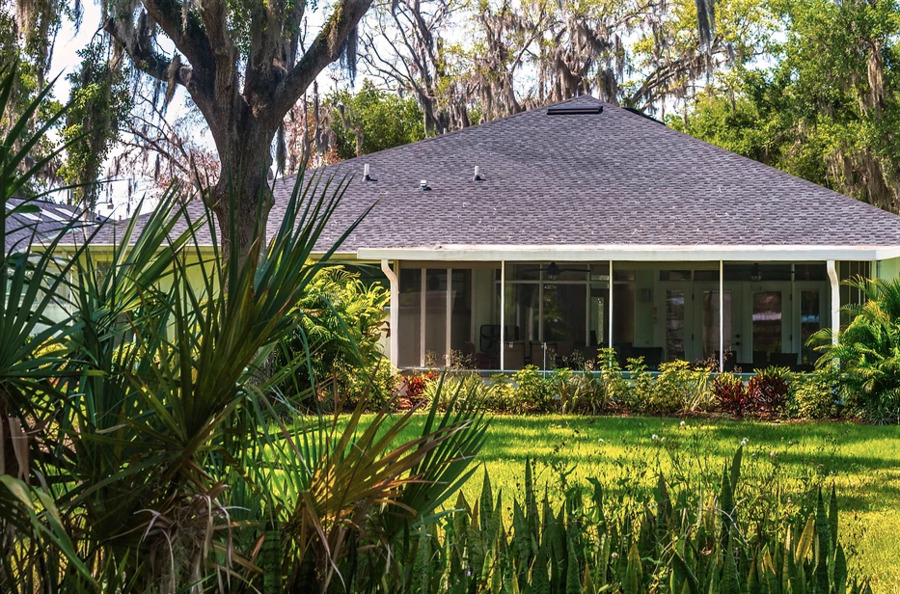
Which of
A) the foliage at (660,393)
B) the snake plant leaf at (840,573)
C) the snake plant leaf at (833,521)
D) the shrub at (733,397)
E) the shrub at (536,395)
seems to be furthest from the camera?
the shrub at (536,395)

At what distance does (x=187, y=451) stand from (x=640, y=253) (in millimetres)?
15404

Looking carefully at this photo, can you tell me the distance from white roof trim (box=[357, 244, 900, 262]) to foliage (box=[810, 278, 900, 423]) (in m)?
1.24

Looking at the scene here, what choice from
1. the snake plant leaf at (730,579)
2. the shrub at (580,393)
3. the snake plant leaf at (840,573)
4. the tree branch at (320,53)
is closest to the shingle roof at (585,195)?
the shrub at (580,393)

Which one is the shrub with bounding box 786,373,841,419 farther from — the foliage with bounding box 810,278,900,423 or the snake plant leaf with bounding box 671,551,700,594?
the snake plant leaf with bounding box 671,551,700,594

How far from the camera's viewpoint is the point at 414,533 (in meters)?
3.37

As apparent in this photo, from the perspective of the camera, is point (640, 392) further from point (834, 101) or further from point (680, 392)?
point (834, 101)

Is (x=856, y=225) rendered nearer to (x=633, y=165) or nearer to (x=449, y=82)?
(x=633, y=165)

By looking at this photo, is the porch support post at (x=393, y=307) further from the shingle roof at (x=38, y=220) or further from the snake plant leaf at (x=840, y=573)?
the snake plant leaf at (x=840, y=573)

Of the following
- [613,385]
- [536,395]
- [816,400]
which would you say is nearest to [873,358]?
[816,400]

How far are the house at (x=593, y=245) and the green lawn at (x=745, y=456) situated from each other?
4.97 meters

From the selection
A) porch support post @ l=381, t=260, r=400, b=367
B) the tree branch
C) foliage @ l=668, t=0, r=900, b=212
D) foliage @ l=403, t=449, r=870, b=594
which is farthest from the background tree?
foliage @ l=668, t=0, r=900, b=212

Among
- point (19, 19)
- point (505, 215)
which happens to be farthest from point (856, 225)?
point (19, 19)

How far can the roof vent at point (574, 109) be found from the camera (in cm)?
2539

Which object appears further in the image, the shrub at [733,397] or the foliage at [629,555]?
the shrub at [733,397]
